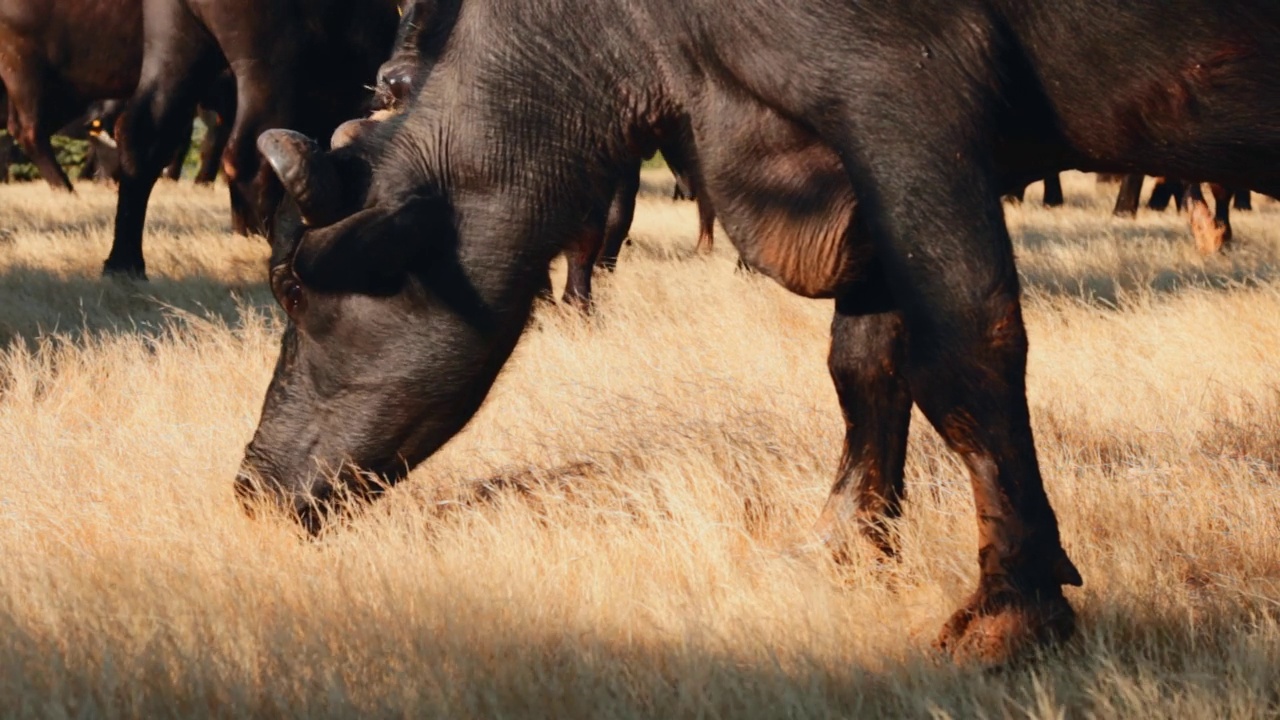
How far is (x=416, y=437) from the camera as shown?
5055mm

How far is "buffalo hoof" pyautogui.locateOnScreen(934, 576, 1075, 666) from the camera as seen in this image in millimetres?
3998

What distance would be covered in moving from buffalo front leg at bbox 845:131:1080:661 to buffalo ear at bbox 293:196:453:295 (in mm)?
1198

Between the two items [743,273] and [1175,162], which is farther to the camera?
[743,273]

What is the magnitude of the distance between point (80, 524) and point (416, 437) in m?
1.13

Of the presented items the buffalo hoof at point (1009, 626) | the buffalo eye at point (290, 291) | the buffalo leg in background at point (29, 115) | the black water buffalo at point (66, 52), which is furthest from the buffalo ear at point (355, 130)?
the buffalo leg in background at point (29, 115)

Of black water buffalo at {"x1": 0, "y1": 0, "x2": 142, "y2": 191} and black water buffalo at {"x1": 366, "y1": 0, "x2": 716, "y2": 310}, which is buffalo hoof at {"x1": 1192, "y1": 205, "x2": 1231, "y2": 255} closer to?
black water buffalo at {"x1": 0, "y1": 0, "x2": 142, "y2": 191}

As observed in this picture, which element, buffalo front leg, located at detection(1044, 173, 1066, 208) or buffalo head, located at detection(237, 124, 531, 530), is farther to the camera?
buffalo front leg, located at detection(1044, 173, 1066, 208)

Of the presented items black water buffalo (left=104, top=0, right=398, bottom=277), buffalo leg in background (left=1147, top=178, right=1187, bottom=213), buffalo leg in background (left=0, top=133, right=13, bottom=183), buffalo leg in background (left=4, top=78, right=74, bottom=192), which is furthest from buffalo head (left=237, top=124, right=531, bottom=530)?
buffalo leg in background (left=0, top=133, right=13, bottom=183)

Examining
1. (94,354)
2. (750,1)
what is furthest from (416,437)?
(94,354)

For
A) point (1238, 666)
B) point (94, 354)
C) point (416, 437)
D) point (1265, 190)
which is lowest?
point (94, 354)

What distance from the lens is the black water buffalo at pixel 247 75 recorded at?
37.8 ft

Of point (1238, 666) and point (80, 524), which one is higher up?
point (1238, 666)

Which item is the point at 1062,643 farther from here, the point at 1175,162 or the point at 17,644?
the point at 17,644

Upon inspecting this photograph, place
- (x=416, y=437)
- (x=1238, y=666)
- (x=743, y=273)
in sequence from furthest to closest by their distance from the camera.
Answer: (x=743, y=273), (x=416, y=437), (x=1238, y=666)
